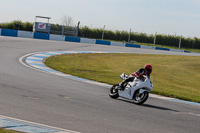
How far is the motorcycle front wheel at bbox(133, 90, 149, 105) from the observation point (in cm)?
1084

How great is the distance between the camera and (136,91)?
1122cm

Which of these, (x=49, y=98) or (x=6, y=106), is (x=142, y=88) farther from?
(x=6, y=106)

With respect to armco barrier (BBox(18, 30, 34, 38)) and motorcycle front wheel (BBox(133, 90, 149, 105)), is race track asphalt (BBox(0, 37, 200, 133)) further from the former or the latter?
armco barrier (BBox(18, 30, 34, 38))

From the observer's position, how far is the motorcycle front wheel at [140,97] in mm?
10844

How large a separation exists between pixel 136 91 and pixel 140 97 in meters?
0.30

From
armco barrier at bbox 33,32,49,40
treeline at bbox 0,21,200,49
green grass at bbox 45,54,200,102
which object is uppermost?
treeline at bbox 0,21,200,49

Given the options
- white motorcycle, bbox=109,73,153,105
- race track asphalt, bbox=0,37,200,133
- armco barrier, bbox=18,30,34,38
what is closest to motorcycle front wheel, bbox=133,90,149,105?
white motorcycle, bbox=109,73,153,105

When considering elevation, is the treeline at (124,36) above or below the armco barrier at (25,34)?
above

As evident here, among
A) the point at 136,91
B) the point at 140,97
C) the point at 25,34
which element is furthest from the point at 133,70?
the point at 25,34

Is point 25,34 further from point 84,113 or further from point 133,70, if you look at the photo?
point 84,113

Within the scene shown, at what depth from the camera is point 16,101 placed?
8516 millimetres

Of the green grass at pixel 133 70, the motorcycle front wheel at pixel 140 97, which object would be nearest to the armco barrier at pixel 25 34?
the green grass at pixel 133 70

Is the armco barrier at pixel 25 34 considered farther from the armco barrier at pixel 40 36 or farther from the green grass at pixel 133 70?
the green grass at pixel 133 70

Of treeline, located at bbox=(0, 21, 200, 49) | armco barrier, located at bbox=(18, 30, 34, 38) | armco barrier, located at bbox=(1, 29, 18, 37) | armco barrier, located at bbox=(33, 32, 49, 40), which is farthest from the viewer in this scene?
treeline, located at bbox=(0, 21, 200, 49)
